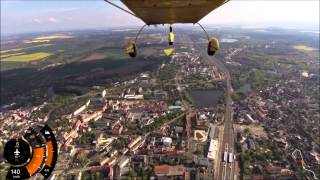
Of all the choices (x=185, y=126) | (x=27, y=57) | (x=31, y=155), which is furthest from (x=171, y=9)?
(x=27, y=57)

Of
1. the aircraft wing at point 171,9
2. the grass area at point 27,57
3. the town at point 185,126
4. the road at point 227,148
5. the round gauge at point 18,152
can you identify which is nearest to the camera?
the aircraft wing at point 171,9

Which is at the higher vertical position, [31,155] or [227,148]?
[31,155]

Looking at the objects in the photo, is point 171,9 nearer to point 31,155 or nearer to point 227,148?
point 31,155

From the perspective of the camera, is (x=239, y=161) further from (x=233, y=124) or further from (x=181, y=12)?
(x=181, y=12)

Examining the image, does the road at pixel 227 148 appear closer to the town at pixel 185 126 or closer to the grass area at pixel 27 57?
the town at pixel 185 126

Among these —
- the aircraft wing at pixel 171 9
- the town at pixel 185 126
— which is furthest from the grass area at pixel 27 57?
the aircraft wing at pixel 171 9

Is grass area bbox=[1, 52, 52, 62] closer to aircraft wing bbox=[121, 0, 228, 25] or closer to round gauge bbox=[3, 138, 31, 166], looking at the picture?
round gauge bbox=[3, 138, 31, 166]

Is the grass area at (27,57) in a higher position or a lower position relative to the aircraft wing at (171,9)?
lower
